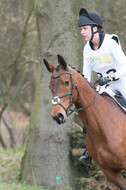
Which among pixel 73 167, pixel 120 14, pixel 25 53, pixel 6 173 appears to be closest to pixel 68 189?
pixel 73 167

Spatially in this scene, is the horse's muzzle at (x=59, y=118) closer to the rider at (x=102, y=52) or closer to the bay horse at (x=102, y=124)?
the bay horse at (x=102, y=124)

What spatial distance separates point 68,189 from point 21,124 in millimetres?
6526

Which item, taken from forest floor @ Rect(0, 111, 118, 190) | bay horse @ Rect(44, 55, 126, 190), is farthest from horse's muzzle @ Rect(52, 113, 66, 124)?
forest floor @ Rect(0, 111, 118, 190)

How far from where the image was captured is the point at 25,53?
1210cm

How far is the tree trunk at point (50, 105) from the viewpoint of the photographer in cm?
736

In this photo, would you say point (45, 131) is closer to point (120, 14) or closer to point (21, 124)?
point (21, 124)

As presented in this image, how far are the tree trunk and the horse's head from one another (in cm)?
323

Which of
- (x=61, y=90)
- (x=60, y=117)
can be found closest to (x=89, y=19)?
(x=61, y=90)

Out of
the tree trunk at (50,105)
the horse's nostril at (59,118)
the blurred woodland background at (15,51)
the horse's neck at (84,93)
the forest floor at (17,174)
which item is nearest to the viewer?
the horse's nostril at (59,118)

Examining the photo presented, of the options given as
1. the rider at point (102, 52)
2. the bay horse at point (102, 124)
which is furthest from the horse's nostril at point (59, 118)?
the rider at point (102, 52)

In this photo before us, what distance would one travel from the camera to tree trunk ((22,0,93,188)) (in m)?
7.36

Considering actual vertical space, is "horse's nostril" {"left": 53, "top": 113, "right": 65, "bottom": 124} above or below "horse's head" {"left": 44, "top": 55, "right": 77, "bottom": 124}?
below

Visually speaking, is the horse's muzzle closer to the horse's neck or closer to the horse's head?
the horse's head

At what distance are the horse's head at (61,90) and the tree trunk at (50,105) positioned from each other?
10.6 ft
